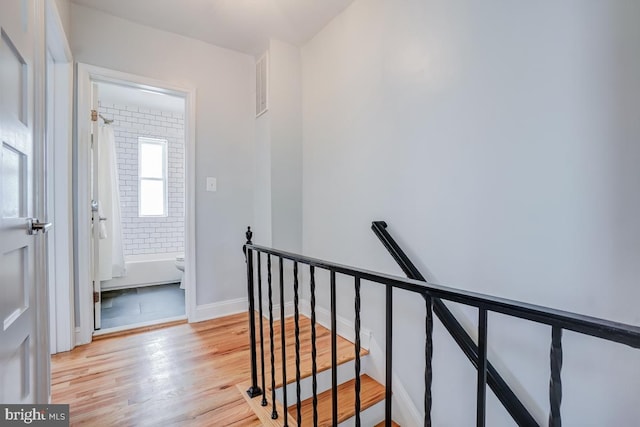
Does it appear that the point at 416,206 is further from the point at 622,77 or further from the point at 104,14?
the point at 104,14

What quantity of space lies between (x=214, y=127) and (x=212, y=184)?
0.51m

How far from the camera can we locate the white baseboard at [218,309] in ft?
8.77

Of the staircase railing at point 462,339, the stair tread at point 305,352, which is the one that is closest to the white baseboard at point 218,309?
the stair tread at point 305,352

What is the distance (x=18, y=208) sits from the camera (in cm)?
99

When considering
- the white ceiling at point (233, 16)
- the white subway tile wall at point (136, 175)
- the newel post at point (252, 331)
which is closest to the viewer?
the newel post at point (252, 331)

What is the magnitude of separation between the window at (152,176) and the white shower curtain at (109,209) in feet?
1.34

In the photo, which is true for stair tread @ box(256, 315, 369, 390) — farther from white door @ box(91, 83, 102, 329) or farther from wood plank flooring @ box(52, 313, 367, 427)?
white door @ box(91, 83, 102, 329)

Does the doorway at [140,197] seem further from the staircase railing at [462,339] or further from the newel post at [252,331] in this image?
the staircase railing at [462,339]

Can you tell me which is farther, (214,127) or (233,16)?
(214,127)

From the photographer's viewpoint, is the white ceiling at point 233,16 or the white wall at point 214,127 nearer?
the white ceiling at point 233,16

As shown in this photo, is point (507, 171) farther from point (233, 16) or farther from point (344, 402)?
point (233, 16)

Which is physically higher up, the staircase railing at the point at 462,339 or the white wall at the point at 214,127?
the white wall at the point at 214,127

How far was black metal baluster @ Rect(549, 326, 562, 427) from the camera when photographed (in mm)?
572

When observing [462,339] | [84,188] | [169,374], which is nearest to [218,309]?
[169,374]
